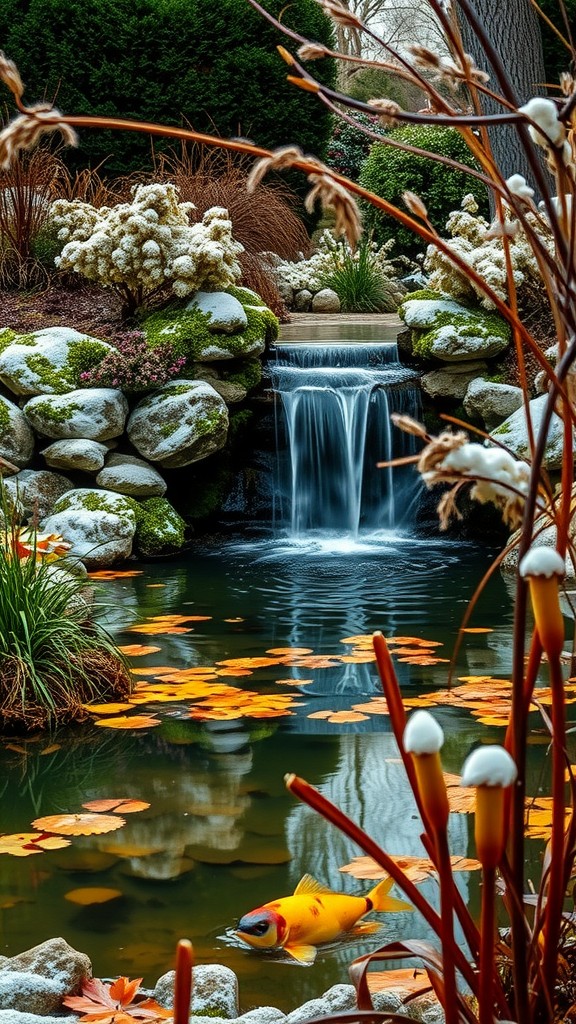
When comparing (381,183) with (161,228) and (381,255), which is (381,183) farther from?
(161,228)

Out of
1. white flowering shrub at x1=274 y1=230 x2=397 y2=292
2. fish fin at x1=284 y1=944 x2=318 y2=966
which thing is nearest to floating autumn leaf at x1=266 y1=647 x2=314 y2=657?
fish fin at x1=284 y1=944 x2=318 y2=966

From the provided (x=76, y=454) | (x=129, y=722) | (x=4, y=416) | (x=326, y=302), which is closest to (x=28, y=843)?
(x=129, y=722)

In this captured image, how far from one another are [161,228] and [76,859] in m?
6.79

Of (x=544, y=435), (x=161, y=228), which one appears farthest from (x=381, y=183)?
(x=544, y=435)

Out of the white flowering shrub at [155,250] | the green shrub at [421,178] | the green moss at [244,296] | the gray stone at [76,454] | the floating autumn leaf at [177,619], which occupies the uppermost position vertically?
the green shrub at [421,178]

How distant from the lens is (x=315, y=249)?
686 inches

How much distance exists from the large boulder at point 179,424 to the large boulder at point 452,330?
180 centimetres

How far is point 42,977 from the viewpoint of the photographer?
7.91ft

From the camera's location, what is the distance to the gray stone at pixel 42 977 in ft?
7.72

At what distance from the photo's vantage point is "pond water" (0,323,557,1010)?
3020 millimetres

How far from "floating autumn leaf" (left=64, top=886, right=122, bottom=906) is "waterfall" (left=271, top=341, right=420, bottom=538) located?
6462mm

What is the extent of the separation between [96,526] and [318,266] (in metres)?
8.06

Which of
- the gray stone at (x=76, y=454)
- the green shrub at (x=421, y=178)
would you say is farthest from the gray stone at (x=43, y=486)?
the green shrub at (x=421, y=178)

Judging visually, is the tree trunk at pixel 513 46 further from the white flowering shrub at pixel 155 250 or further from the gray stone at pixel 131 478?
the gray stone at pixel 131 478
